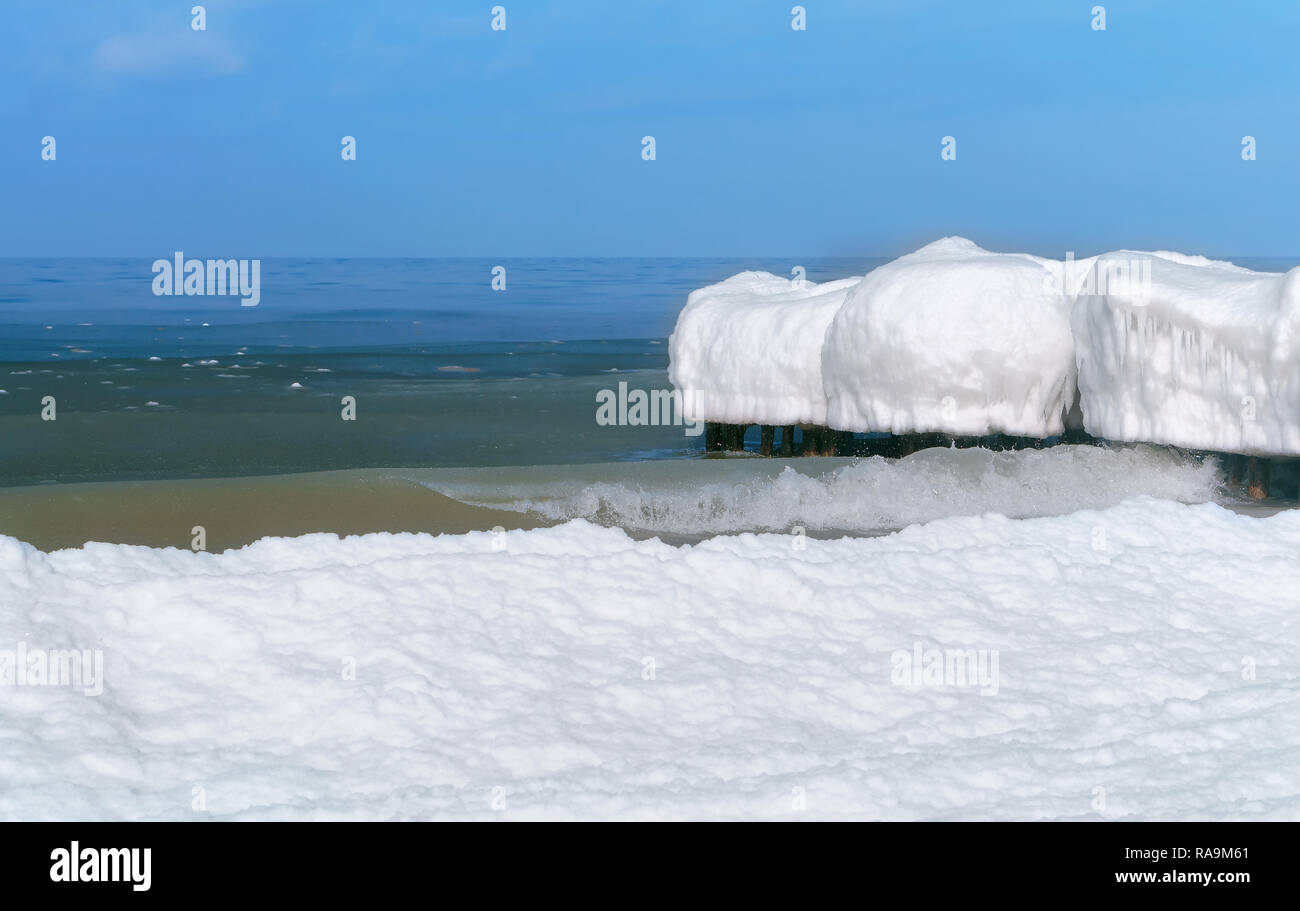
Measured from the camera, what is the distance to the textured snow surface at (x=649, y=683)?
458 cm

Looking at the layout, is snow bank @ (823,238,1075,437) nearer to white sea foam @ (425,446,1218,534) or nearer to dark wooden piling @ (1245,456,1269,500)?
white sea foam @ (425,446,1218,534)

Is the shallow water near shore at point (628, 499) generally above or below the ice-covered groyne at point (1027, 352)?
below

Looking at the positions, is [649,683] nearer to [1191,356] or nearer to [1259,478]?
[1191,356]

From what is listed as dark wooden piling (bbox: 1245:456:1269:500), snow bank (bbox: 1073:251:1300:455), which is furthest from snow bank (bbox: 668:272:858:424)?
dark wooden piling (bbox: 1245:456:1269:500)

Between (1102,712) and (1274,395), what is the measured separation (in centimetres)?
567

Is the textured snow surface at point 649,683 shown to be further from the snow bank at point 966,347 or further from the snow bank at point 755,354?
the snow bank at point 755,354

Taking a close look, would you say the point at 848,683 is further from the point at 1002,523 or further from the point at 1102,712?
the point at 1002,523

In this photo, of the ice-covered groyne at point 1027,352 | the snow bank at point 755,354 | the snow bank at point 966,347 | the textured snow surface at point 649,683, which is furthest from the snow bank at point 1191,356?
the snow bank at point 755,354

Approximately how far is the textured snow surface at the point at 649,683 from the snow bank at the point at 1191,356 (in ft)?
9.04

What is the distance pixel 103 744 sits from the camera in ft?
16.1

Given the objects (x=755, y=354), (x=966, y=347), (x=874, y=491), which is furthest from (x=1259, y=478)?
(x=755, y=354)

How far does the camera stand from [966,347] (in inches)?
470

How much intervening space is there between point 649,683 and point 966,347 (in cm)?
722

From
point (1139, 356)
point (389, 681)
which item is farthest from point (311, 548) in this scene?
point (1139, 356)
